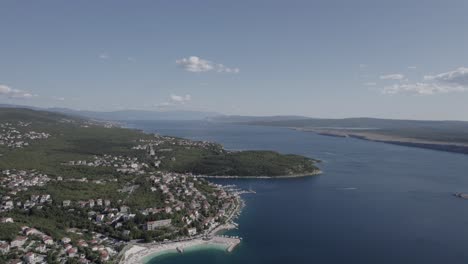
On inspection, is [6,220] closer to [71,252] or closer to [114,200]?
[71,252]

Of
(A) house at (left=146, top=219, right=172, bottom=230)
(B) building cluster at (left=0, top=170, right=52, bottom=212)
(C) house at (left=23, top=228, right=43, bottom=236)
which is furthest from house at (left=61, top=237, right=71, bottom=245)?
(B) building cluster at (left=0, top=170, right=52, bottom=212)

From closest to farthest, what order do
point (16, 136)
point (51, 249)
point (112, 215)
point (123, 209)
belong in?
point (51, 249) → point (112, 215) → point (123, 209) → point (16, 136)

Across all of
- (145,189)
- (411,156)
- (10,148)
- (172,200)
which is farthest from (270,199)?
(411,156)

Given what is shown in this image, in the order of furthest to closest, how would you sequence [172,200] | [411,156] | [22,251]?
[411,156], [172,200], [22,251]

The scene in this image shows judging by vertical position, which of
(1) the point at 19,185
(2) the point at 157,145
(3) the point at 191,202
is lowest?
(3) the point at 191,202

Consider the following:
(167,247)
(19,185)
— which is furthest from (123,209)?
(19,185)

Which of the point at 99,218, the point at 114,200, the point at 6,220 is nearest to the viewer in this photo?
the point at 6,220

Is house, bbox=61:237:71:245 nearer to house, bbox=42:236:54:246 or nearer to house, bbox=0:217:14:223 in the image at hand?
house, bbox=42:236:54:246

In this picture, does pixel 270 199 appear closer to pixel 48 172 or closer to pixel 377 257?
pixel 377 257
